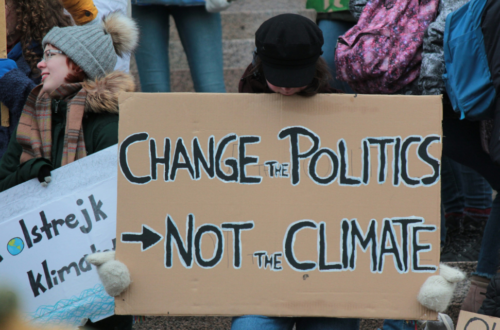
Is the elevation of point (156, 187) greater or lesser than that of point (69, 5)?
lesser

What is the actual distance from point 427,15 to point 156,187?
1.48 metres

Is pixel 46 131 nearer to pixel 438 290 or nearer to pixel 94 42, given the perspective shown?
pixel 94 42

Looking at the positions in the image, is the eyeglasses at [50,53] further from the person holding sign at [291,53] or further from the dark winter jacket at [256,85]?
the person holding sign at [291,53]

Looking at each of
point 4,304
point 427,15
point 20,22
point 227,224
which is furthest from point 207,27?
point 4,304

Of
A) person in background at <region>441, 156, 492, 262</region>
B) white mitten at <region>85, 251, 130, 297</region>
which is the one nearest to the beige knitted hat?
white mitten at <region>85, 251, 130, 297</region>

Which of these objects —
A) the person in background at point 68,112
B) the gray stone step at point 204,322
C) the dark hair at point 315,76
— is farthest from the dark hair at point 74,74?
the gray stone step at point 204,322

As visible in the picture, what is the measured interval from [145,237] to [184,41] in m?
2.15

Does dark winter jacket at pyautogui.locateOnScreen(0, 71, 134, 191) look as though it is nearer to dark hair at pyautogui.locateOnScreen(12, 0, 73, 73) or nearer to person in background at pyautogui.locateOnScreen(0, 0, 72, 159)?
person in background at pyautogui.locateOnScreen(0, 0, 72, 159)

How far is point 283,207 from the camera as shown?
1933 millimetres

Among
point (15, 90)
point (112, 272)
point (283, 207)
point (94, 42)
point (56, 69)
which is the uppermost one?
point (94, 42)

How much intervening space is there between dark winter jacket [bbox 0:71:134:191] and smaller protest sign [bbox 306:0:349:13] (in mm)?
1631

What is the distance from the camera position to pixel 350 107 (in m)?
1.94

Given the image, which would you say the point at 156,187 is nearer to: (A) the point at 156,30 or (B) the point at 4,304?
(B) the point at 4,304

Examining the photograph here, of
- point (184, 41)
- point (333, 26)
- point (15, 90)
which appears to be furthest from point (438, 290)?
point (184, 41)
